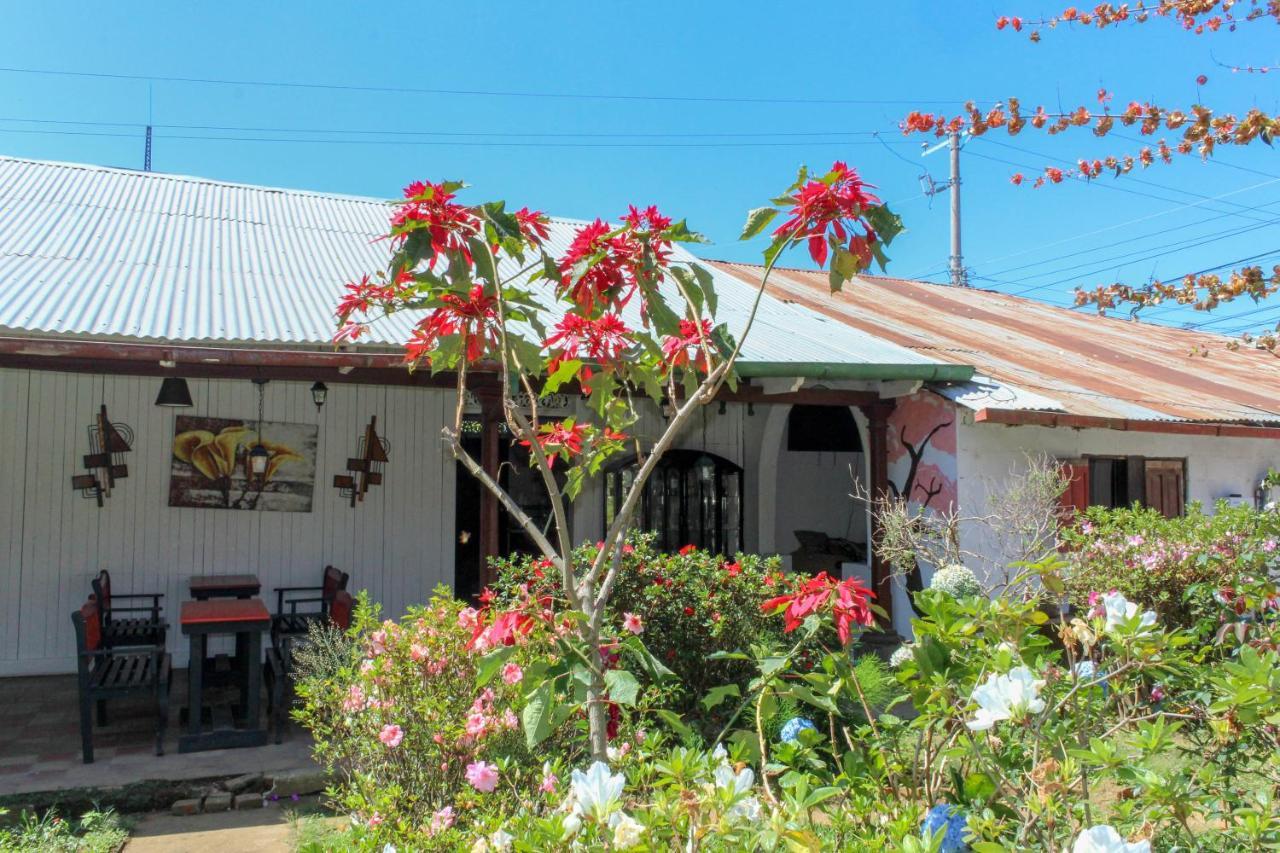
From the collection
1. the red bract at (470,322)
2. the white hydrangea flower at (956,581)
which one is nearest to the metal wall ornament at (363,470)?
the white hydrangea flower at (956,581)

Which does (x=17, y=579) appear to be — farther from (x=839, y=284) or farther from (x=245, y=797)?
(x=839, y=284)

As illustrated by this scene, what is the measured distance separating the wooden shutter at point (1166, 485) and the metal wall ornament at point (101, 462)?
30.3 ft

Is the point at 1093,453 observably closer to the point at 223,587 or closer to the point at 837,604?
the point at 837,604

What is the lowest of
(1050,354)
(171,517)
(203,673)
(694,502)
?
(203,673)

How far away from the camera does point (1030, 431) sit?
27.1 feet

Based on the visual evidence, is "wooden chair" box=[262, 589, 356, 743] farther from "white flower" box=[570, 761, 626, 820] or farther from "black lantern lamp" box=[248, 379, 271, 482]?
"white flower" box=[570, 761, 626, 820]

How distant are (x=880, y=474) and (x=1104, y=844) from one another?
6.90m

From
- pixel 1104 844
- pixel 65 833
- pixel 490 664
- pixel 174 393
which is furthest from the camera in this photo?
pixel 174 393

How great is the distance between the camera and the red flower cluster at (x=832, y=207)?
2.68 meters

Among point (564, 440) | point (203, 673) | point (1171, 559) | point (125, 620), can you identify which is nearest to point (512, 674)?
point (564, 440)

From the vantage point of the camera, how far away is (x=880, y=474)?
823 cm

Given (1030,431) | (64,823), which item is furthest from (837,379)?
(64,823)

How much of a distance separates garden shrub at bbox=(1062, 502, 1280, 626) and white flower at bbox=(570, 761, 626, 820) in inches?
171

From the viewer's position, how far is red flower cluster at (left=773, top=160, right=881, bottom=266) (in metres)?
2.68
